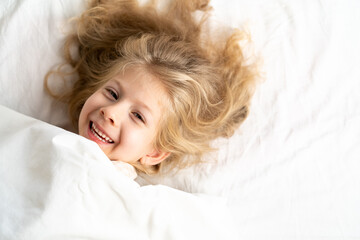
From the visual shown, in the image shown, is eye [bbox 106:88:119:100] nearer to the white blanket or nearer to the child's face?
the child's face

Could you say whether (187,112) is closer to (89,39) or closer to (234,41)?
(234,41)

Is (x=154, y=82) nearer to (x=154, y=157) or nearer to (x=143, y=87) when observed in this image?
(x=143, y=87)

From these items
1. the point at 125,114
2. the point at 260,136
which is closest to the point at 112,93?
the point at 125,114

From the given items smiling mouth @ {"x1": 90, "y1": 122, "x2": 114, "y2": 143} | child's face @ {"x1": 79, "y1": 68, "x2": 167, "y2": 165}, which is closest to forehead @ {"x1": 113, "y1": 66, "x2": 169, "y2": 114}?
child's face @ {"x1": 79, "y1": 68, "x2": 167, "y2": 165}

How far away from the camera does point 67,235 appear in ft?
2.97

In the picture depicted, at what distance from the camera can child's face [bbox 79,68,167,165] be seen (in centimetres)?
112

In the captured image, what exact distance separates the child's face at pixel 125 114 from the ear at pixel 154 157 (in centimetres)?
6

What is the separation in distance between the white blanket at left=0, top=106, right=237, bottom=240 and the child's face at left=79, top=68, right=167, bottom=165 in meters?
0.14

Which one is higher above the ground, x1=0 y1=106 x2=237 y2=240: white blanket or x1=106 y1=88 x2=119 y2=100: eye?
x1=106 y1=88 x2=119 y2=100: eye

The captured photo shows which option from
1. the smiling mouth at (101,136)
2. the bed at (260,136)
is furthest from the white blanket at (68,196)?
the smiling mouth at (101,136)

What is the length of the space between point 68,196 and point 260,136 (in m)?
0.65

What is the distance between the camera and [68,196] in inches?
36.1

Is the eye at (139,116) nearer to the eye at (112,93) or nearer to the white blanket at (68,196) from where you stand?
the eye at (112,93)

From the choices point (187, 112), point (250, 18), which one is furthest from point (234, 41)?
point (187, 112)
